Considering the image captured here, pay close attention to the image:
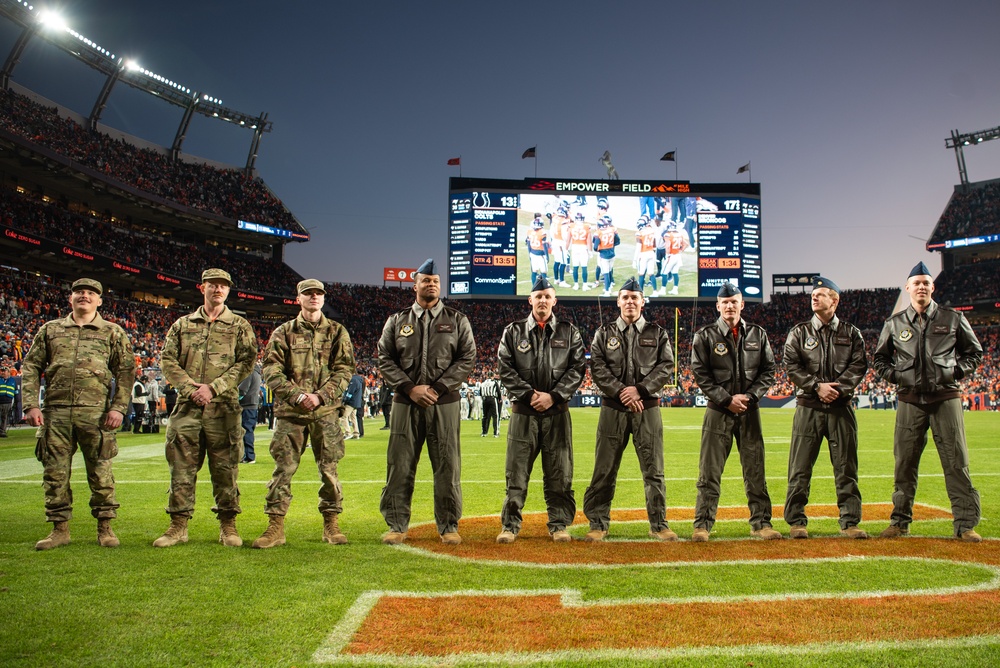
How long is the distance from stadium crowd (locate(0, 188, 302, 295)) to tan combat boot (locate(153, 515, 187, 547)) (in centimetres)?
3202

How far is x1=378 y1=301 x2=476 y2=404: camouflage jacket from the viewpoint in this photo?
6.01 m

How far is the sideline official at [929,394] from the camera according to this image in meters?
6.02

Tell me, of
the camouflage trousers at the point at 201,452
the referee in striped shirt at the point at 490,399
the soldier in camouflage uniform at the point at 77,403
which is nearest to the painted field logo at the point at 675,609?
the camouflage trousers at the point at 201,452

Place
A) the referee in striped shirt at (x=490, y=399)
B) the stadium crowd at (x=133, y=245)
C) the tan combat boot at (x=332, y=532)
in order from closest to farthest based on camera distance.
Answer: the tan combat boot at (x=332, y=532) < the referee in striped shirt at (x=490, y=399) < the stadium crowd at (x=133, y=245)

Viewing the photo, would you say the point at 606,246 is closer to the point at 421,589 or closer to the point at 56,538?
the point at 56,538

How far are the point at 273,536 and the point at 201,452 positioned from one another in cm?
101

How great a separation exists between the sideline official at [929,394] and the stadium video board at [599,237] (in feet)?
113

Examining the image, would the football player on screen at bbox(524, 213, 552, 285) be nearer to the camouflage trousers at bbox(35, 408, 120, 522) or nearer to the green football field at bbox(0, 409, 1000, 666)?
the green football field at bbox(0, 409, 1000, 666)

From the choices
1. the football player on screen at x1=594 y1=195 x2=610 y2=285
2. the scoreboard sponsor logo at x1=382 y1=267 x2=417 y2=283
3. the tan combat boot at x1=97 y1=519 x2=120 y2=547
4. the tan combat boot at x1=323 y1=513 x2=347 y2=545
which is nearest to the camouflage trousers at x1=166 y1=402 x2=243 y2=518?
the tan combat boot at x1=97 y1=519 x2=120 y2=547

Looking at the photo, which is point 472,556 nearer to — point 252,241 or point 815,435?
point 815,435

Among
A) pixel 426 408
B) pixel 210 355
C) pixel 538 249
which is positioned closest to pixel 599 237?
pixel 538 249

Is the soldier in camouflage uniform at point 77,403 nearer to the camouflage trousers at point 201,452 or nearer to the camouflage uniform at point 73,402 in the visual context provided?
the camouflage uniform at point 73,402

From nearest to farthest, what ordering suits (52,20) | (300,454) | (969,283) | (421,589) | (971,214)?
(421,589) → (300,454) → (52,20) → (969,283) → (971,214)

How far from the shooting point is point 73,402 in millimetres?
5703
